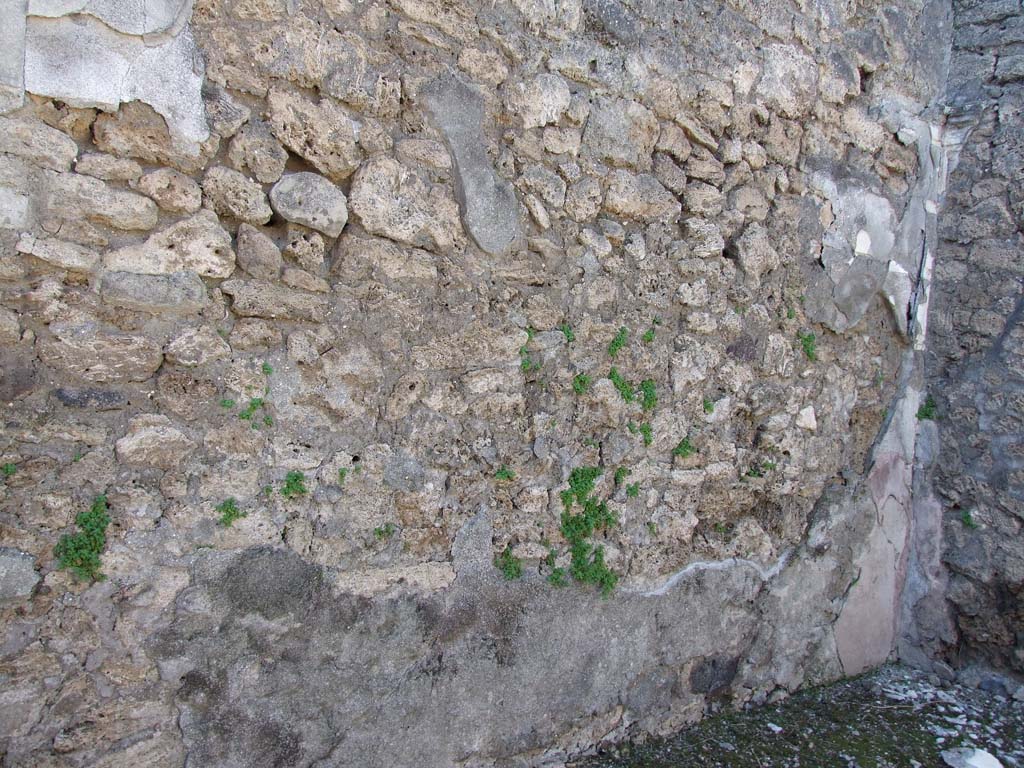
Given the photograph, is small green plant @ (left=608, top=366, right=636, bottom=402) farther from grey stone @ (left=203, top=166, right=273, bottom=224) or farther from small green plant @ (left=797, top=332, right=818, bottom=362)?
grey stone @ (left=203, top=166, right=273, bottom=224)

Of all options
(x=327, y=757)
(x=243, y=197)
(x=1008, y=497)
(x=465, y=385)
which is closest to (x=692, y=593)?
(x=465, y=385)

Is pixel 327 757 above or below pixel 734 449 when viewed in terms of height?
below

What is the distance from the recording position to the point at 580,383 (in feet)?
7.60

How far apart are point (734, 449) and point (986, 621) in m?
1.52

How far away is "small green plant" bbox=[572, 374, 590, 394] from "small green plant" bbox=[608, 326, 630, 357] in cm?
14

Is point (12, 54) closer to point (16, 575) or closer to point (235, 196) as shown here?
point (235, 196)

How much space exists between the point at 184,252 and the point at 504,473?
1.06 m

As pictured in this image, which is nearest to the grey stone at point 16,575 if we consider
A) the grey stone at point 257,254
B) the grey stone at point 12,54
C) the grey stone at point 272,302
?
the grey stone at point 272,302

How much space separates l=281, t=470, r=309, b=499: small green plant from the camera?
1.84 meters

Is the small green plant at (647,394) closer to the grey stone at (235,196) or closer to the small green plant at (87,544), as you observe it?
the grey stone at (235,196)

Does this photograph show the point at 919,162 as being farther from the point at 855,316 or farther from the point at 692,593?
the point at 692,593

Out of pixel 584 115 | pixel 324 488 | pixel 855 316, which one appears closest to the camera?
pixel 324 488

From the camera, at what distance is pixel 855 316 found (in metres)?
3.06

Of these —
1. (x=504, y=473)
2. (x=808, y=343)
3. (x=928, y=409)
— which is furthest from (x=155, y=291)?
(x=928, y=409)
